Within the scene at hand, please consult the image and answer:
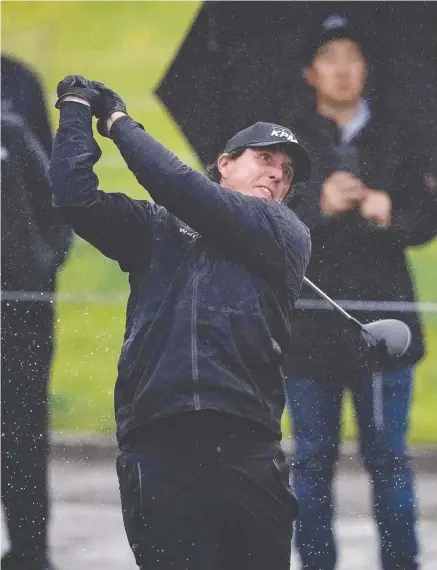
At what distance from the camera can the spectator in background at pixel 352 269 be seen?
3754mm

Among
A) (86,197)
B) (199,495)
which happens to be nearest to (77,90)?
(86,197)

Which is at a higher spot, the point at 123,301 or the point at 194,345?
the point at 123,301

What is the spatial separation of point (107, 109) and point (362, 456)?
1.52 meters

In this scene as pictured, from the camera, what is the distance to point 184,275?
9.18 feet

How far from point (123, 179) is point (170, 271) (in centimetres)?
101

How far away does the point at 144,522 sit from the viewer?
2.75 meters

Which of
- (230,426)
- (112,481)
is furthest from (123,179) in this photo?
(230,426)

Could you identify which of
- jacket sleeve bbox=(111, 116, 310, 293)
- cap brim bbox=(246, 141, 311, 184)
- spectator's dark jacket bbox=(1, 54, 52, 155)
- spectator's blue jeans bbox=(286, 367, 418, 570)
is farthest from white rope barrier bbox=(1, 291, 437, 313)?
jacket sleeve bbox=(111, 116, 310, 293)

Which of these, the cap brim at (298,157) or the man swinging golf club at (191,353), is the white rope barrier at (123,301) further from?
the man swinging golf club at (191,353)

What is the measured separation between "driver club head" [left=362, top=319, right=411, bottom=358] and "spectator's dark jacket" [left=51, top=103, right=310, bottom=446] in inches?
33.9

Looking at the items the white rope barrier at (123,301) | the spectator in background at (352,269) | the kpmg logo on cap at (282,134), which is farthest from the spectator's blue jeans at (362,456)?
the kpmg logo on cap at (282,134)

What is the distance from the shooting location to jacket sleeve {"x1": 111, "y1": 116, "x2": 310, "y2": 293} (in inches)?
106

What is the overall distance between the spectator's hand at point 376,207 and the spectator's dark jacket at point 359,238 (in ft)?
0.05

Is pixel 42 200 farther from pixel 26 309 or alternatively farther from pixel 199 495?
pixel 199 495
